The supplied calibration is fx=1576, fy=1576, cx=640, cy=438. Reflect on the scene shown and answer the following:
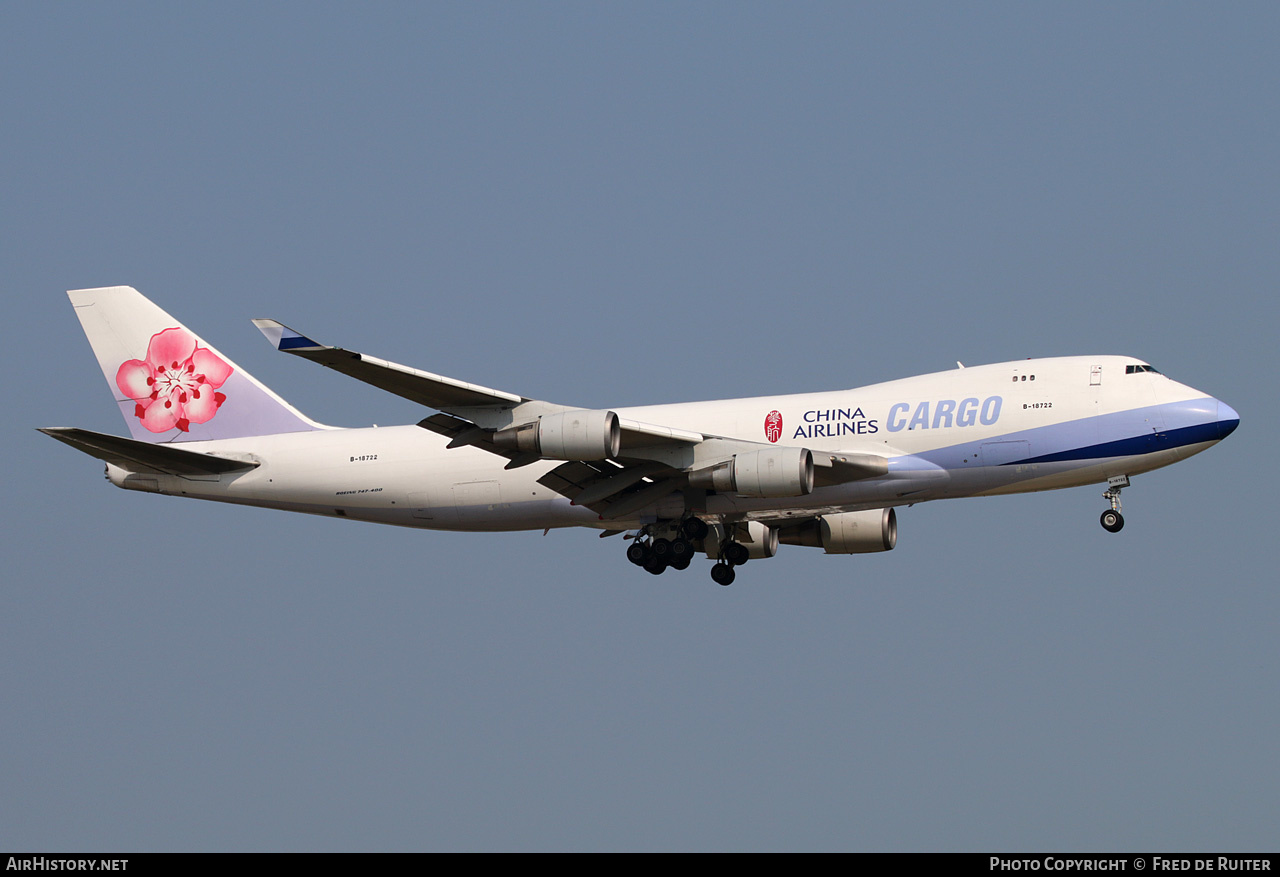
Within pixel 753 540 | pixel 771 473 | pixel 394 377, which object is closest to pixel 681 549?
pixel 753 540

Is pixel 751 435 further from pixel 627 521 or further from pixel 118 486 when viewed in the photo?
pixel 118 486

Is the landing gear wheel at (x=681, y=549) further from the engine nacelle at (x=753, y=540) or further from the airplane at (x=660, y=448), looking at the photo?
the engine nacelle at (x=753, y=540)

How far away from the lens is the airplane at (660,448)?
35.6 meters

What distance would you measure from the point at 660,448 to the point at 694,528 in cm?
275

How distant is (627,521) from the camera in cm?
3991

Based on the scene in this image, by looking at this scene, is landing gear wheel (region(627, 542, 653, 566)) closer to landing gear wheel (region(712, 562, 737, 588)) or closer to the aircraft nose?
landing gear wheel (region(712, 562, 737, 588))

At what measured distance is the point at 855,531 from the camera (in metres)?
42.2

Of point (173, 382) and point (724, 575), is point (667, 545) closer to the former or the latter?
point (724, 575)

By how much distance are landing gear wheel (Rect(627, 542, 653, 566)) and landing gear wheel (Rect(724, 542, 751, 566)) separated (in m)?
2.93

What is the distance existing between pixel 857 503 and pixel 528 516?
8307 mm

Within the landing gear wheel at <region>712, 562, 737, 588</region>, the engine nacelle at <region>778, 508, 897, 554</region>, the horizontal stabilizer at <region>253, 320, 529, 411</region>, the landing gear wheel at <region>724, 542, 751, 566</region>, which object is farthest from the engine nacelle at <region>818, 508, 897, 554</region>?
the horizontal stabilizer at <region>253, 320, 529, 411</region>

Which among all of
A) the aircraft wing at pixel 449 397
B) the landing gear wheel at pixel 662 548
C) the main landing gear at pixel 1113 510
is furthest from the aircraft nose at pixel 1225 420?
the landing gear wheel at pixel 662 548
